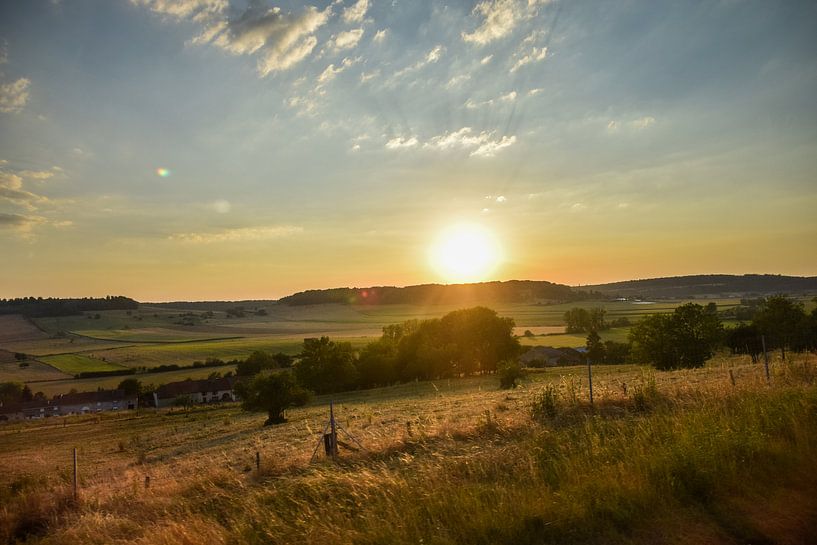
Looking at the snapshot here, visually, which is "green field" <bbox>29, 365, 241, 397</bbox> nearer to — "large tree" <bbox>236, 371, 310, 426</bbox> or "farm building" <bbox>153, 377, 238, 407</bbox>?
"farm building" <bbox>153, 377, 238, 407</bbox>

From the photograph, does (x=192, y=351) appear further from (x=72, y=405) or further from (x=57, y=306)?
(x=57, y=306)

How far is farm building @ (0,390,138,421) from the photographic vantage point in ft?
249

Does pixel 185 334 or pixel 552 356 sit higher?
pixel 185 334

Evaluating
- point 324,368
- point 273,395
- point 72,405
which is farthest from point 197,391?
point 273,395

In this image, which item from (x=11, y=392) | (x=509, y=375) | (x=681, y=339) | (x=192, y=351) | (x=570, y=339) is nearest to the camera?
(x=681, y=339)

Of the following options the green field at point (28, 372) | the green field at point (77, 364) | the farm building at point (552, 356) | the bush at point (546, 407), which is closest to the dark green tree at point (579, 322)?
the farm building at point (552, 356)

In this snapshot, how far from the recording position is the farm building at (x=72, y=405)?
249ft

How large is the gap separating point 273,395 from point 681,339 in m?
37.4

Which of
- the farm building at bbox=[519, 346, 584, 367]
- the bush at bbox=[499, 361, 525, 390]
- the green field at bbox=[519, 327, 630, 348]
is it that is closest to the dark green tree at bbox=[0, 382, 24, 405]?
the bush at bbox=[499, 361, 525, 390]

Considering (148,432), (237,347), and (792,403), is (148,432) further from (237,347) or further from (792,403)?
(237,347)

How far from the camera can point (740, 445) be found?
645 centimetres

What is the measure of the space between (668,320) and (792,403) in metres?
42.9

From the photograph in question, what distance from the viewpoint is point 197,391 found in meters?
78.9

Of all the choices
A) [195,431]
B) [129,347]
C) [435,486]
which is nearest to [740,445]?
[435,486]
